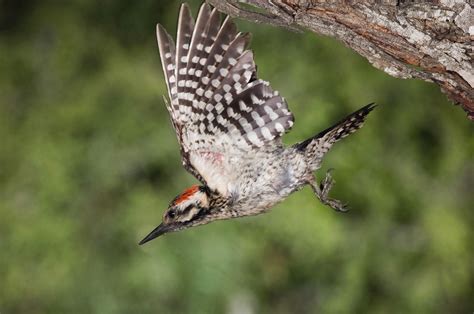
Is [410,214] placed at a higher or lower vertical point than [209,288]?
higher

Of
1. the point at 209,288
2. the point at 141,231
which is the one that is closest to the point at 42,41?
the point at 141,231

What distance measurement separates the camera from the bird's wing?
13.8ft

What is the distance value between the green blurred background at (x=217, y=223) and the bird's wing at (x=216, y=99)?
1.55 m

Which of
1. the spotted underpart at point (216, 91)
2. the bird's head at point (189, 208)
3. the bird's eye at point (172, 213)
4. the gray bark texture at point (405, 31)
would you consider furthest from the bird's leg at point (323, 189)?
the gray bark texture at point (405, 31)

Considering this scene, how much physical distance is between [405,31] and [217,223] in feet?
8.33

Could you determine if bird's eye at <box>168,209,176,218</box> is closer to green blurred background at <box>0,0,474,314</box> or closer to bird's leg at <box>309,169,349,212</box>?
bird's leg at <box>309,169,349,212</box>

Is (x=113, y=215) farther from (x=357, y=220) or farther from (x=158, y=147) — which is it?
(x=357, y=220)

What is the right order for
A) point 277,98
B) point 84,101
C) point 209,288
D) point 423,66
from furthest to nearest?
point 84,101, point 209,288, point 277,98, point 423,66

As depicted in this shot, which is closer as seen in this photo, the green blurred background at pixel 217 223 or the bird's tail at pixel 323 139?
the bird's tail at pixel 323 139

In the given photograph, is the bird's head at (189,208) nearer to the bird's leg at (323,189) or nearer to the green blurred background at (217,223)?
the bird's leg at (323,189)

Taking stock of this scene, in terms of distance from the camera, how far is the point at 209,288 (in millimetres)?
5961

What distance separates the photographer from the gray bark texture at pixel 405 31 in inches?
145

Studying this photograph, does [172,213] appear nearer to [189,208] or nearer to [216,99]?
[189,208]

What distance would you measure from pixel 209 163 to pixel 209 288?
69.1 inches
